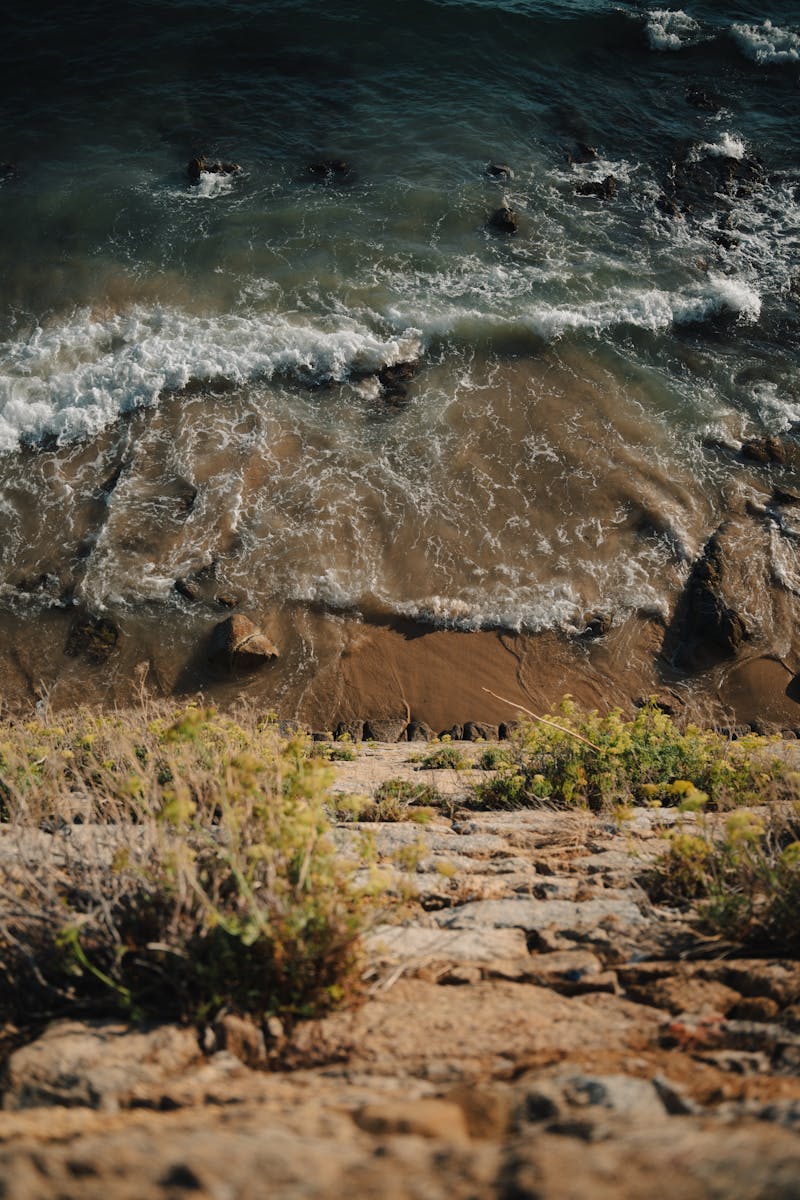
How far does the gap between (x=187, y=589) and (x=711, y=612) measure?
6.39 m

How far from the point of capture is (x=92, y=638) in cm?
940

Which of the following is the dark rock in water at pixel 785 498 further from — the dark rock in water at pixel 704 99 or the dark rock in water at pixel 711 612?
the dark rock in water at pixel 704 99

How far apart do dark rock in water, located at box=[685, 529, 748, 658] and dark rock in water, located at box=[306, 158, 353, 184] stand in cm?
1081

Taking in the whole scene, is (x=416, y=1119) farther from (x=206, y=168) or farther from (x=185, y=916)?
(x=206, y=168)

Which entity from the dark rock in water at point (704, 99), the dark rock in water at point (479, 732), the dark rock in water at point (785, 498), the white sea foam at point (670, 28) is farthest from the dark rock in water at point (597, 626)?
the white sea foam at point (670, 28)

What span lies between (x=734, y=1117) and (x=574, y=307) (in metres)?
12.8

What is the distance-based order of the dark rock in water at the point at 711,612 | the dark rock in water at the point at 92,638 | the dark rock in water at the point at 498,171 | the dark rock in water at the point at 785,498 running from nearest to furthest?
the dark rock in water at the point at 92,638, the dark rock in water at the point at 711,612, the dark rock in water at the point at 785,498, the dark rock in water at the point at 498,171

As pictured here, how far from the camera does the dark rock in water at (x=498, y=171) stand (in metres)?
16.2

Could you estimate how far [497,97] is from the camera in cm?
1844

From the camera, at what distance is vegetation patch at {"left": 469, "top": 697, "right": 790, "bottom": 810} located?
5.36 m

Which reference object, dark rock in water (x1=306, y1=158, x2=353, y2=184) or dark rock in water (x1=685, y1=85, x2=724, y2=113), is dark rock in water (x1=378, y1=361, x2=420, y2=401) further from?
dark rock in water (x1=685, y1=85, x2=724, y2=113)

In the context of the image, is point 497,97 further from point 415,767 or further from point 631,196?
point 415,767

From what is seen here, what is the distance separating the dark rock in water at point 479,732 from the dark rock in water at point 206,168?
12.7 metres

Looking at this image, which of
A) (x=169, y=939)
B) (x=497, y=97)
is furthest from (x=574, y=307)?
(x=169, y=939)
